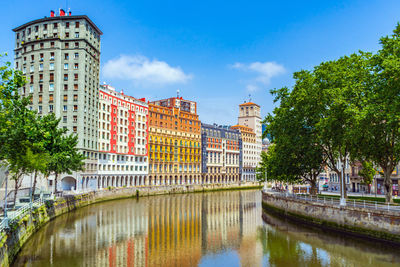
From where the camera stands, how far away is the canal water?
34500mm

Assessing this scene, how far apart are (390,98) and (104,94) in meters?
82.5

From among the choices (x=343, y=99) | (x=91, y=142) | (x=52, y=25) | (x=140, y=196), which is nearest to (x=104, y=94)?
(x=91, y=142)

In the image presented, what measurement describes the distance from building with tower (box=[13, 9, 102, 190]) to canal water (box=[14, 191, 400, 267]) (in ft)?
123

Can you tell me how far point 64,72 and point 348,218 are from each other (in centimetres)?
7807

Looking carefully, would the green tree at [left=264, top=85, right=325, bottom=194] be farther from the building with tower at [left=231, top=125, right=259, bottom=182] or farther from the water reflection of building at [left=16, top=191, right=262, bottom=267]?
the building with tower at [left=231, top=125, right=259, bottom=182]

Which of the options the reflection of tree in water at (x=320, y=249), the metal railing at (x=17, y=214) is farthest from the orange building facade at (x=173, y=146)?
the reflection of tree in water at (x=320, y=249)

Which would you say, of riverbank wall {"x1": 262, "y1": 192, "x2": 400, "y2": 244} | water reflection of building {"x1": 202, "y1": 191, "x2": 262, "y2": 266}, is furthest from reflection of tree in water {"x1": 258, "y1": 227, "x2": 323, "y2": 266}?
riverbank wall {"x1": 262, "y1": 192, "x2": 400, "y2": 244}

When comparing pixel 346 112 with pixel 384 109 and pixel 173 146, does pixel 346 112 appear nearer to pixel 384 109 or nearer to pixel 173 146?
pixel 384 109

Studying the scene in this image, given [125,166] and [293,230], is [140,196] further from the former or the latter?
[293,230]

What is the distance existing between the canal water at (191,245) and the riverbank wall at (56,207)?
1272mm

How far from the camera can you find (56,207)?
2386 inches

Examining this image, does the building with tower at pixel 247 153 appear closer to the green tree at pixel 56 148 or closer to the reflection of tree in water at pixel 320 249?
the green tree at pixel 56 148

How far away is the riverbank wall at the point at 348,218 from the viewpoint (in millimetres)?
38938

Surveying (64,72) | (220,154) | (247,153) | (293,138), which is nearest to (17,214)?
(293,138)
